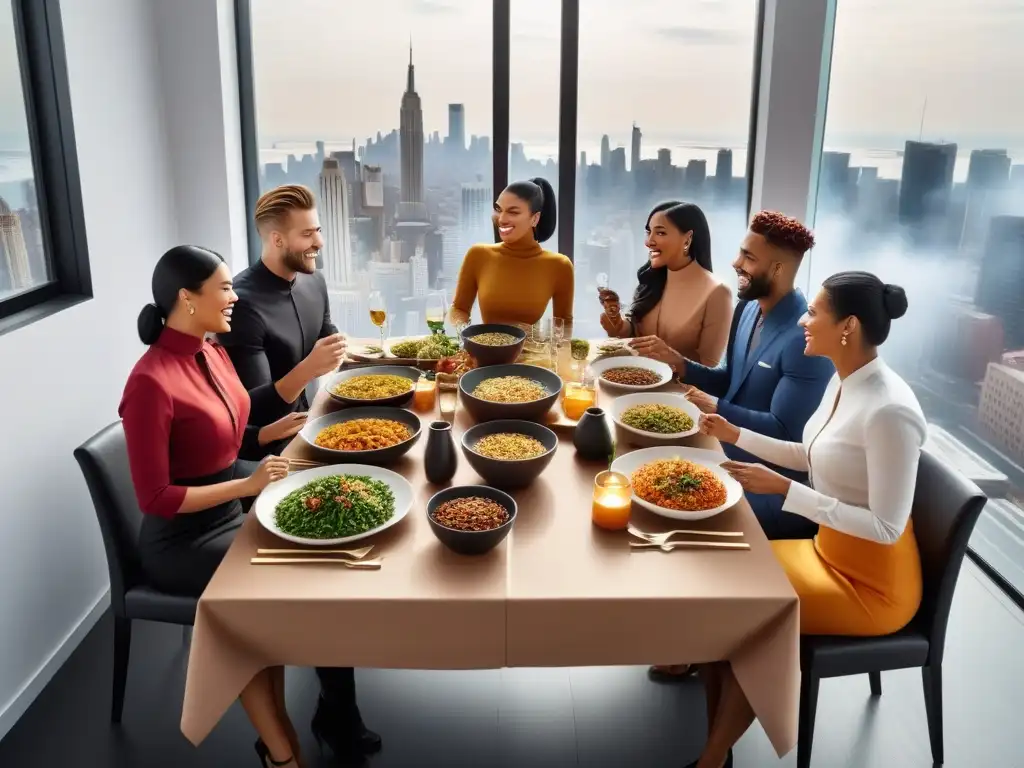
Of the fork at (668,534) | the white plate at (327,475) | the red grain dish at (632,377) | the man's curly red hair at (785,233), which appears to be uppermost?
the man's curly red hair at (785,233)

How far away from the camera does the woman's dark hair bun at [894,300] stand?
2.07 metres

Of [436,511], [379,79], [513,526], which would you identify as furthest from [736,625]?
[379,79]

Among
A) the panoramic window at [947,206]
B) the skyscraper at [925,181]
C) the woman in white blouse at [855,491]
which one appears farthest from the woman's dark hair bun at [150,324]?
the skyscraper at [925,181]

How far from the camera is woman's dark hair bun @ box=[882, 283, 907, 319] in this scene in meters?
2.07

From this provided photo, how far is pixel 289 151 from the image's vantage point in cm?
441

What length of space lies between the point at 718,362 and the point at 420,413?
1.27 metres

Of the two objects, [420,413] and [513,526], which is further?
[420,413]

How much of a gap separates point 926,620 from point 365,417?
1642mm

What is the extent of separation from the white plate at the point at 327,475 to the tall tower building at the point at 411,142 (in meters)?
2.62

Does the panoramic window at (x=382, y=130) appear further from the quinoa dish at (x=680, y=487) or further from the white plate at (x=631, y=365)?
the quinoa dish at (x=680, y=487)

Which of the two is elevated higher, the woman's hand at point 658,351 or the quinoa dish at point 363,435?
the woman's hand at point 658,351

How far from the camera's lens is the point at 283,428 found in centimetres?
248

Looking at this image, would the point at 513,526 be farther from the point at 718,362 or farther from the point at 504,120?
the point at 504,120

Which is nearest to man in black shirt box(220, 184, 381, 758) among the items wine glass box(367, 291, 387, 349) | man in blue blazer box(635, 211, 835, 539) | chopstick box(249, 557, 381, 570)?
wine glass box(367, 291, 387, 349)
